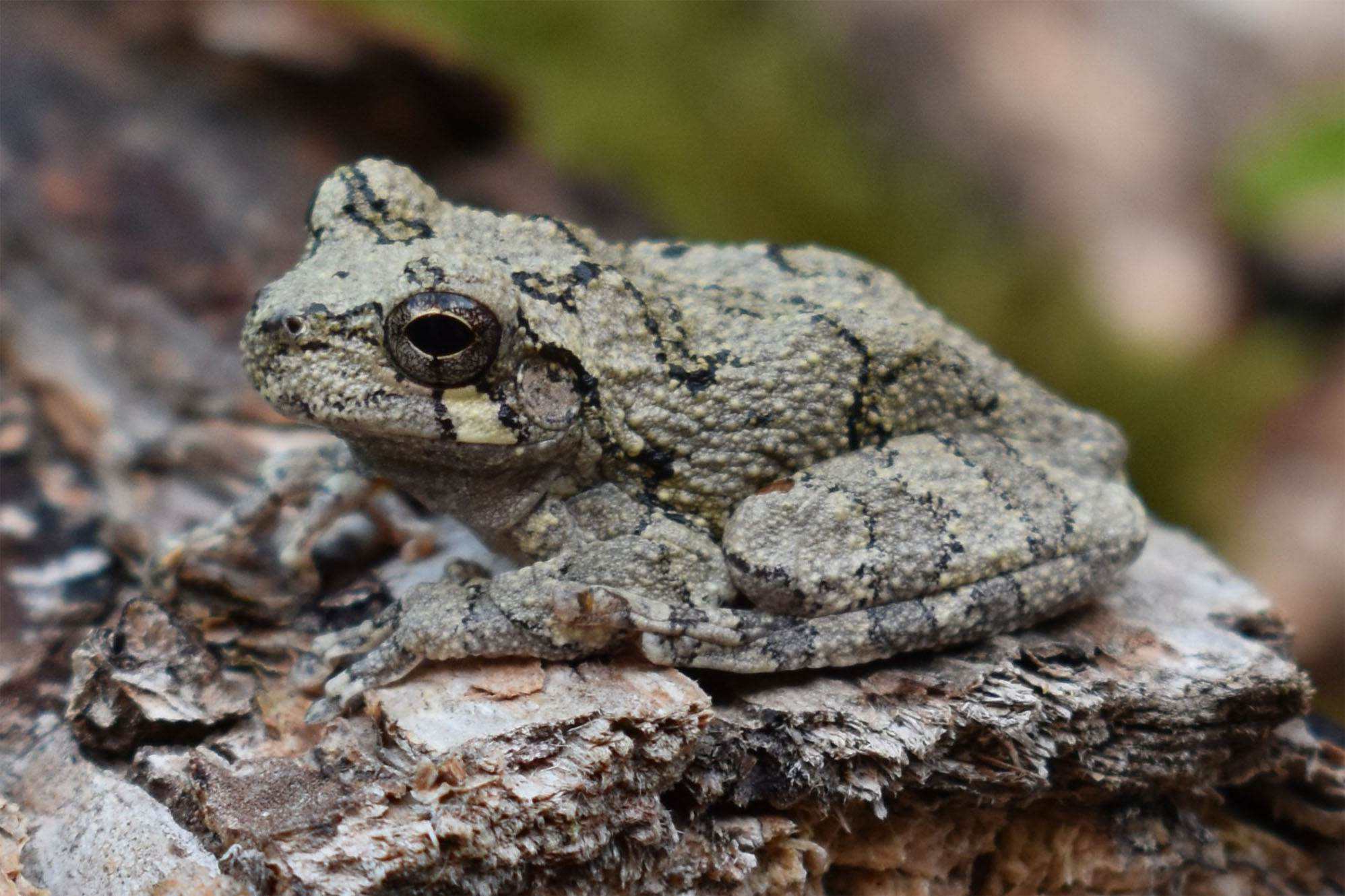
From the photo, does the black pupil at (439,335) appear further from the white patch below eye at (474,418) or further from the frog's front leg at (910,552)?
the frog's front leg at (910,552)

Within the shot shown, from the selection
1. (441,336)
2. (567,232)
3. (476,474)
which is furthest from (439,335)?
(567,232)

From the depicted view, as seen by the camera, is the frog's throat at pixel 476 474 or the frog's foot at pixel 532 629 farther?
the frog's throat at pixel 476 474

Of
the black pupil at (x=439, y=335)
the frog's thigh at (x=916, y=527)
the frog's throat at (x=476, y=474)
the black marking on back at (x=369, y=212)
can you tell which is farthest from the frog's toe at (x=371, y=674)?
the black marking on back at (x=369, y=212)

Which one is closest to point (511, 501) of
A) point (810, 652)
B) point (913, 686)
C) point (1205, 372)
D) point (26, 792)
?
point (810, 652)

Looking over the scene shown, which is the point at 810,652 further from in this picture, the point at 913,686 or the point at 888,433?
the point at 888,433

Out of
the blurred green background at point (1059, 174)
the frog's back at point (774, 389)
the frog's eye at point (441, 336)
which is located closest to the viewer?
the frog's eye at point (441, 336)

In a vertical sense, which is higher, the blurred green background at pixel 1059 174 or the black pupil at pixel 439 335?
the blurred green background at pixel 1059 174

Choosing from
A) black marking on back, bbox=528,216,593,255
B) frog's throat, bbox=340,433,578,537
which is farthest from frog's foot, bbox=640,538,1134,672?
black marking on back, bbox=528,216,593,255

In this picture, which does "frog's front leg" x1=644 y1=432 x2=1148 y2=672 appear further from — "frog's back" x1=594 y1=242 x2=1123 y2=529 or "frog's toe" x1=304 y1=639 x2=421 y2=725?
"frog's toe" x1=304 y1=639 x2=421 y2=725
